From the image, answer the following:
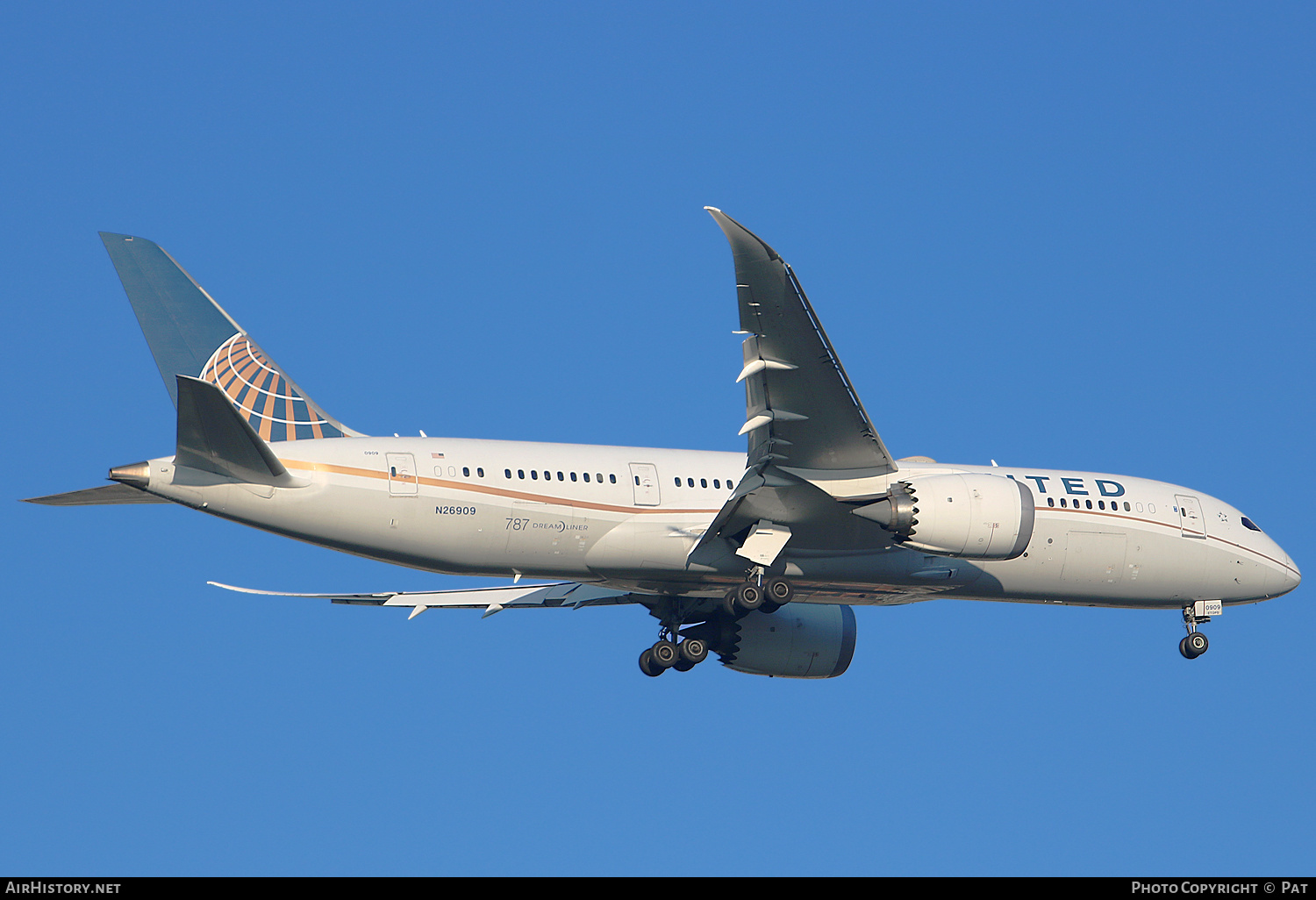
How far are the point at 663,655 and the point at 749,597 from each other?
3268mm

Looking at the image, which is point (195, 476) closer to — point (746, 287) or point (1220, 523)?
point (746, 287)

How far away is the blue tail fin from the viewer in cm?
2169

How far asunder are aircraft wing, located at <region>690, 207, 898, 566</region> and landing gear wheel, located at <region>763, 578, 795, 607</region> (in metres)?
0.74

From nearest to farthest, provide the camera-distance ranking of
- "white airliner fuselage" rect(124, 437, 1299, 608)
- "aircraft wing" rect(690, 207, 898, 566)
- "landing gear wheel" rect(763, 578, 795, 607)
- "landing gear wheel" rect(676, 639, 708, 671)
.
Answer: "aircraft wing" rect(690, 207, 898, 566) < "white airliner fuselage" rect(124, 437, 1299, 608) < "landing gear wheel" rect(763, 578, 795, 607) < "landing gear wheel" rect(676, 639, 708, 671)

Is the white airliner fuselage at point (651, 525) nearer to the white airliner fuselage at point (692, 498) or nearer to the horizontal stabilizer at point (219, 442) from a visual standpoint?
the white airliner fuselage at point (692, 498)

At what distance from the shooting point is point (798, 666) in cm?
2766

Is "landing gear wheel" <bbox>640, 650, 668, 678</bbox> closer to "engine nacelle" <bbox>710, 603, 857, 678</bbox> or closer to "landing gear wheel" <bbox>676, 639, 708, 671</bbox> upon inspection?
"landing gear wheel" <bbox>676, 639, 708, 671</bbox>

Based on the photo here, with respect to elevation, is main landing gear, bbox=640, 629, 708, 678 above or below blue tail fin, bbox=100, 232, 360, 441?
below

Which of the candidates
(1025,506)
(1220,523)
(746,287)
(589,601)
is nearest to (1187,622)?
(1220,523)

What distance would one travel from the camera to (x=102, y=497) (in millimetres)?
20141

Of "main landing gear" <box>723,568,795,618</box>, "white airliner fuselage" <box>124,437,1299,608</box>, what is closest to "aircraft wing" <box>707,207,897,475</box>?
"white airliner fuselage" <box>124,437,1299,608</box>

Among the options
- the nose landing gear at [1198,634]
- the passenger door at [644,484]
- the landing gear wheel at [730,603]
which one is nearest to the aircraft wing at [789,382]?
the passenger door at [644,484]

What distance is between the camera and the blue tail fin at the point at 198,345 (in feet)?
71.2

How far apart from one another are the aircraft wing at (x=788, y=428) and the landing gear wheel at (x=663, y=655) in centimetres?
328
